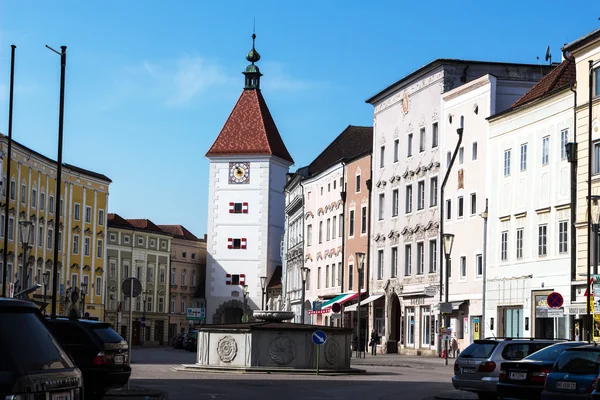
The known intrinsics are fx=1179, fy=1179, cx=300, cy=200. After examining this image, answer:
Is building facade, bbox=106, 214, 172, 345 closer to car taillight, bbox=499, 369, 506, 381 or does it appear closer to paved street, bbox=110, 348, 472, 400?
paved street, bbox=110, 348, 472, 400

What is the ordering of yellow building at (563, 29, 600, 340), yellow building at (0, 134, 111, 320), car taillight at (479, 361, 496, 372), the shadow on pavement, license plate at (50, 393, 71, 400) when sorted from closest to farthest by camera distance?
license plate at (50, 393, 71, 400) < car taillight at (479, 361, 496, 372) < the shadow on pavement < yellow building at (563, 29, 600, 340) < yellow building at (0, 134, 111, 320)

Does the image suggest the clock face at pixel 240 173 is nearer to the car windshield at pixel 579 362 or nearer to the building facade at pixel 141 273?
the building facade at pixel 141 273

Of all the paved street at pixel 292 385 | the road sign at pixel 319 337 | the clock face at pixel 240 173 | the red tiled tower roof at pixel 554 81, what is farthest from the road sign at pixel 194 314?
the road sign at pixel 319 337

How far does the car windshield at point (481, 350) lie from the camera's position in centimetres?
2550

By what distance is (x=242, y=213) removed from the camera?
12219 cm

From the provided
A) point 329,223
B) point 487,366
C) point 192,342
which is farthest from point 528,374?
point 329,223

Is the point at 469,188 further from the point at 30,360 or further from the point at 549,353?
the point at 30,360

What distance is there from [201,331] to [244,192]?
271ft

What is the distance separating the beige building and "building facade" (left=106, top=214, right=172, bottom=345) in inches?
96.5

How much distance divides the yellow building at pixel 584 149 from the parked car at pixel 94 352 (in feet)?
89.8

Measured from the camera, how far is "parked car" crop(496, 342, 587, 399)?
21.5 m

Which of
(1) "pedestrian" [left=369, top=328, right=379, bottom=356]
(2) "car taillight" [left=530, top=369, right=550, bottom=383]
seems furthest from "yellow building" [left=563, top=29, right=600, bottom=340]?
(2) "car taillight" [left=530, top=369, right=550, bottom=383]

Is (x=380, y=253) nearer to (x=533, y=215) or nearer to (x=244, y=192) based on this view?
(x=533, y=215)

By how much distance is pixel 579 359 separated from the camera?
59.1 feet
